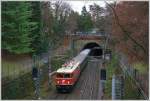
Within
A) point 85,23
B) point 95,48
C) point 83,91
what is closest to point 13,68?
point 83,91

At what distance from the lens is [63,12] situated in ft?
225

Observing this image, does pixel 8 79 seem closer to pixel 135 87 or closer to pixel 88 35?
pixel 135 87

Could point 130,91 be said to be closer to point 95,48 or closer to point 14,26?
point 14,26

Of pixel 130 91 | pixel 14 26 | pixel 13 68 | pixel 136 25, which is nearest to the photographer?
pixel 136 25

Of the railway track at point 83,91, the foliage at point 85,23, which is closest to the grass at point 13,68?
the railway track at point 83,91

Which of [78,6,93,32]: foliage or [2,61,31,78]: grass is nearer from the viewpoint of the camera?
[2,61,31,78]: grass

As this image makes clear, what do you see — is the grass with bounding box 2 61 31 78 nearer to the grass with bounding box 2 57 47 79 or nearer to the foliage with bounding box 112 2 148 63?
the grass with bounding box 2 57 47 79

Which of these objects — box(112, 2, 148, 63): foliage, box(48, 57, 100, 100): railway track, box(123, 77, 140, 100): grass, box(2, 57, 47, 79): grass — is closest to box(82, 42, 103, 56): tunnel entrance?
box(48, 57, 100, 100): railway track

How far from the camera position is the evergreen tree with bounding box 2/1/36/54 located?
103ft

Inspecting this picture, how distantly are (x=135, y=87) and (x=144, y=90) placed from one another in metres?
4.22

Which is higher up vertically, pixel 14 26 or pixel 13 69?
pixel 14 26

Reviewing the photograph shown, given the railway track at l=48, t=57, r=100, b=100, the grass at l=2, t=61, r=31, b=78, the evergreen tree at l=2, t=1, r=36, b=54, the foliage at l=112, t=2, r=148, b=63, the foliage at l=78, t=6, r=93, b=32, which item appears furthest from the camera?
the foliage at l=78, t=6, r=93, b=32

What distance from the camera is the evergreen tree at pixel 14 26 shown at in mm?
31439

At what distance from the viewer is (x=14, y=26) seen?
32.4 metres
